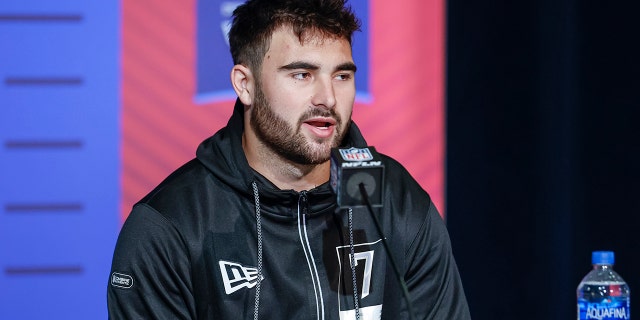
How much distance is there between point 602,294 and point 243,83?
3.36 ft

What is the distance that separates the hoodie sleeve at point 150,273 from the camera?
201 cm

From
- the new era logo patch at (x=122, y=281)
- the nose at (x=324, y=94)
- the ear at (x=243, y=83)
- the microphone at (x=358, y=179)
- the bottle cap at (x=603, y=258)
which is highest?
the ear at (x=243, y=83)

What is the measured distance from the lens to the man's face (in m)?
2.13

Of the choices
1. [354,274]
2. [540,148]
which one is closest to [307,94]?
[354,274]

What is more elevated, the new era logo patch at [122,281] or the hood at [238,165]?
the hood at [238,165]

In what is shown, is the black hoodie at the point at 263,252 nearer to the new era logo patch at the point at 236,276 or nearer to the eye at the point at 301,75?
the new era logo patch at the point at 236,276

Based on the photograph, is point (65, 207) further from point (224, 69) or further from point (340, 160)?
point (340, 160)

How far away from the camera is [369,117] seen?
3041mm

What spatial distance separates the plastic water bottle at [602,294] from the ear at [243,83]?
850mm

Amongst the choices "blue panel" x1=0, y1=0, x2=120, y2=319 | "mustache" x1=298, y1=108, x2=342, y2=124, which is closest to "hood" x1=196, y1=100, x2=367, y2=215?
"mustache" x1=298, y1=108, x2=342, y2=124

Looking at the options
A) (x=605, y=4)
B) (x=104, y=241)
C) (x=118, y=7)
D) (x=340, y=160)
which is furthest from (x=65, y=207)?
(x=605, y=4)

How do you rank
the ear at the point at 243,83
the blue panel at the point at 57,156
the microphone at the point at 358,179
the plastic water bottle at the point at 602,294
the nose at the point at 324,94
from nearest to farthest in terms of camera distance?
the microphone at the point at 358,179 < the plastic water bottle at the point at 602,294 < the nose at the point at 324,94 < the ear at the point at 243,83 < the blue panel at the point at 57,156

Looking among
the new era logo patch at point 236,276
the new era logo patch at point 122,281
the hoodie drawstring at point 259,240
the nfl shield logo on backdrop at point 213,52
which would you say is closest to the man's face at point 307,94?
the hoodie drawstring at point 259,240

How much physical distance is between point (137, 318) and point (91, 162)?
3.44 feet
